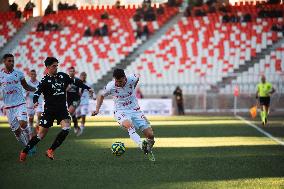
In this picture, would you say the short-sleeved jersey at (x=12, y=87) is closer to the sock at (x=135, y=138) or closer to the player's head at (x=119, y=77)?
the player's head at (x=119, y=77)

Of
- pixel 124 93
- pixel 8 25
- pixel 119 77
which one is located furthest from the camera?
pixel 8 25

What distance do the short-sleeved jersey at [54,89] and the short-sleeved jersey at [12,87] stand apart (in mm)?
2237

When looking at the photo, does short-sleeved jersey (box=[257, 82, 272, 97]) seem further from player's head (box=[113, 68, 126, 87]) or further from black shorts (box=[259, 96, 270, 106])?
player's head (box=[113, 68, 126, 87])

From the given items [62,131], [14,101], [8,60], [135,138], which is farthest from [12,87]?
[135,138]

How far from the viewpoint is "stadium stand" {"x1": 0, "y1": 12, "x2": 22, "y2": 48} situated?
49.3 metres

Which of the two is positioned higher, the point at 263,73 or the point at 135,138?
the point at 135,138

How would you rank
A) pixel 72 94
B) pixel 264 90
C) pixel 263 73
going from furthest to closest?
pixel 263 73 < pixel 264 90 < pixel 72 94

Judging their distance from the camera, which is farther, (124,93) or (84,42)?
(84,42)

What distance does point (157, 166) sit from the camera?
13.0 m

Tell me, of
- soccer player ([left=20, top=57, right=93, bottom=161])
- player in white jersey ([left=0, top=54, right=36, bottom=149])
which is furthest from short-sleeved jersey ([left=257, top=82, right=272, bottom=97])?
soccer player ([left=20, top=57, right=93, bottom=161])

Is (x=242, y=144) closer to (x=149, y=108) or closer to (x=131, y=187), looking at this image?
(x=131, y=187)

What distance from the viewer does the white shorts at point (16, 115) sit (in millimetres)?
16531

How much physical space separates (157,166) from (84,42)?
115ft

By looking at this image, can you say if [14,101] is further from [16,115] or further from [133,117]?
[133,117]
